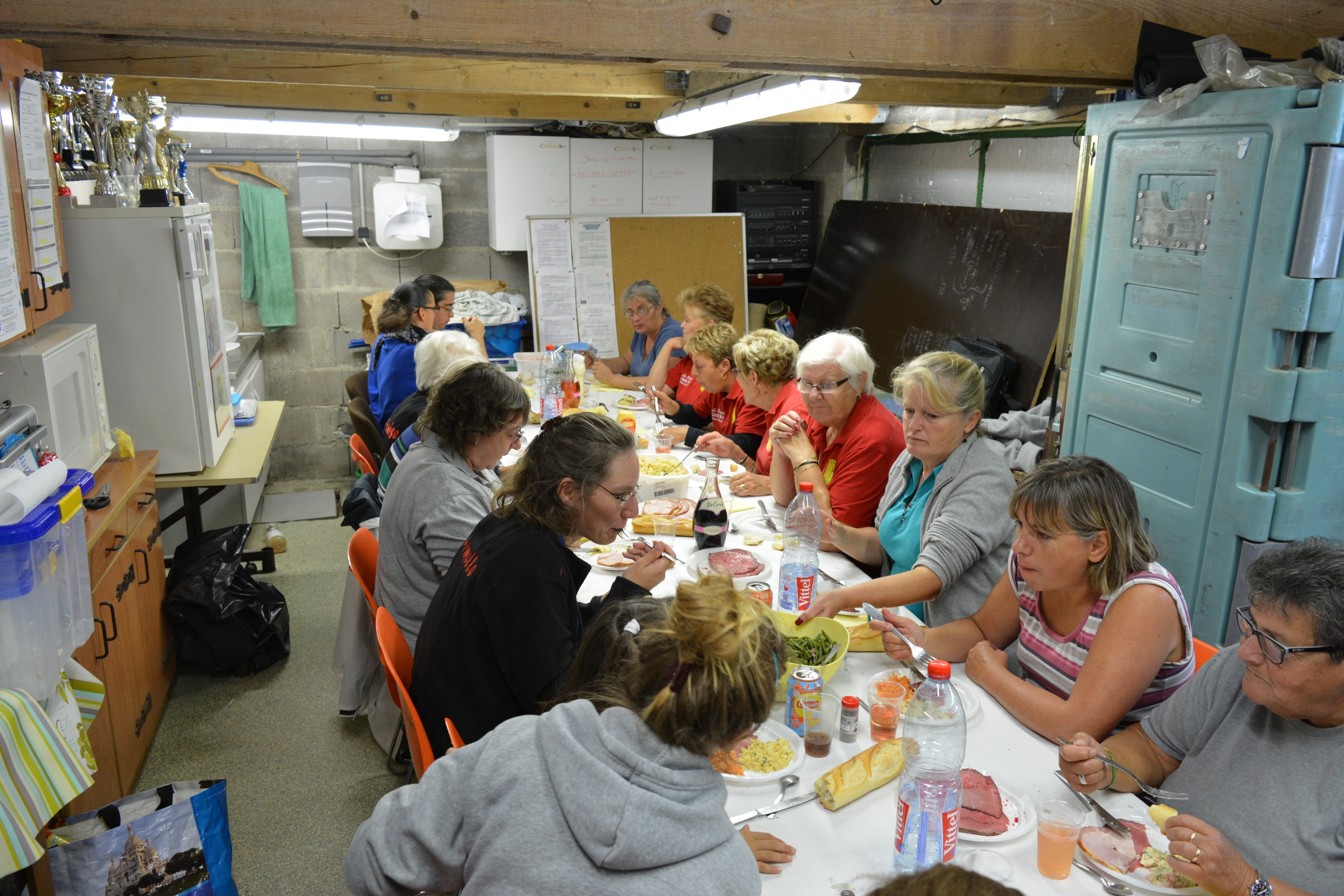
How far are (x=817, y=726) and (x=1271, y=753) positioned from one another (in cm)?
79

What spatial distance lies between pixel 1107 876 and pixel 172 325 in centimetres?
369

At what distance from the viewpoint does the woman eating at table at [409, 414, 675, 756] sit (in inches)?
76.4

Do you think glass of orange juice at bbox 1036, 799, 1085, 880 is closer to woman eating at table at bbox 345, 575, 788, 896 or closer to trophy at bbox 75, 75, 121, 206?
A: woman eating at table at bbox 345, 575, 788, 896

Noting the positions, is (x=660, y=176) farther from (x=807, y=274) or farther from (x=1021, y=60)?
(x=1021, y=60)

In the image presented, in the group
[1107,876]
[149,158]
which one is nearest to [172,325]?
[149,158]

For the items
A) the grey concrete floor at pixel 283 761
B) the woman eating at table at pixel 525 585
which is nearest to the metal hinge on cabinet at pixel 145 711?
the grey concrete floor at pixel 283 761

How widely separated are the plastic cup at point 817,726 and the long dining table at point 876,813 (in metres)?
0.02

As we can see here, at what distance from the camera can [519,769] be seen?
1267 millimetres

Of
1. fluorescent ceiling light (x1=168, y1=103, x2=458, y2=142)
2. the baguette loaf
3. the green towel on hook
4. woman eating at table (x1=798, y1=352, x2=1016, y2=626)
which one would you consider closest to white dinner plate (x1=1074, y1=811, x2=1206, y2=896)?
the baguette loaf

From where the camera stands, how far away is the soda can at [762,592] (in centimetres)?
246

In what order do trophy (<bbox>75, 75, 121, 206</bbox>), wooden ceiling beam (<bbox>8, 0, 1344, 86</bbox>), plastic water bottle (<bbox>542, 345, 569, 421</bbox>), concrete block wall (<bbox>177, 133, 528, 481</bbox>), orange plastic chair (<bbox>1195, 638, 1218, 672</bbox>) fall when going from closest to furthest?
orange plastic chair (<bbox>1195, 638, 1218, 672</bbox>), wooden ceiling beam (<bbox>8, 0, 1344, 86</bbox>), trophy (<bbox>75, 75, 121, 206</bbox>), plastic water bottle (<bbox>542, 345, 569, 421</bbox>), concrete block wall (<bbox>177, 133, 528, 481</bbox>)

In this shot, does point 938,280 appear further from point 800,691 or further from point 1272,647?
point 1272,647

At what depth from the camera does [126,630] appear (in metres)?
3.21

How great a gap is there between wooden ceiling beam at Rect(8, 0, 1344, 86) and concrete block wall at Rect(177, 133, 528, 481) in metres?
3.69
